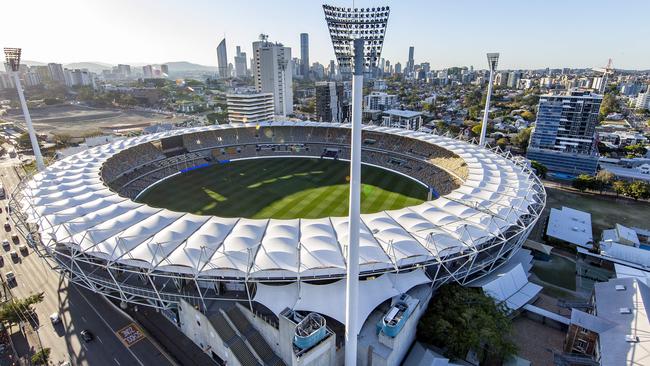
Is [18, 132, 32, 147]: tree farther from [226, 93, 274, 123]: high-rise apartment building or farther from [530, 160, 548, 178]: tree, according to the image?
[530, 160, 548, 178]: tree

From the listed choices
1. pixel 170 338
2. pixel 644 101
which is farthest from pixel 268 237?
pixel 644 101

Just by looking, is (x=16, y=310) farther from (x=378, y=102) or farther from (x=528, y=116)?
(x=528, y=116)

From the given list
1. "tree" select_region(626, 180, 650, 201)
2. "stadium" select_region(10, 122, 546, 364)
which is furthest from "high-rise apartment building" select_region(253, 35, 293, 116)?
"tree" select_region(626, 180, 650, 201)

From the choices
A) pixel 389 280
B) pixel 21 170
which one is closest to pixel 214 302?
pixel 389 280

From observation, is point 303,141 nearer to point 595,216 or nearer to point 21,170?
point 595,216

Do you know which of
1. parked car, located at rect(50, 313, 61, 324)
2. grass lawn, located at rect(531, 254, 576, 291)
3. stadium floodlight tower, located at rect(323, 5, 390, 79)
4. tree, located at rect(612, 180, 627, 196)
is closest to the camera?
stadium floodlight tower, located at rect(323, 5, 390, 79)

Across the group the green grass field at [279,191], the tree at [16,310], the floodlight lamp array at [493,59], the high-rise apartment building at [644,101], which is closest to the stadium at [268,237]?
the green grass field at [279,191]
